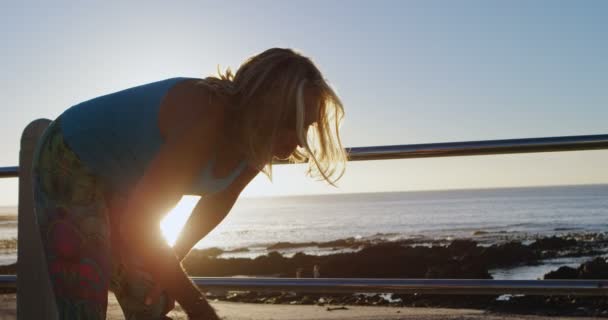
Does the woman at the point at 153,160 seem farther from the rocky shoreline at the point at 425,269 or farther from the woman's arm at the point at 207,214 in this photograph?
the rocky shoreline at the point at 425,269

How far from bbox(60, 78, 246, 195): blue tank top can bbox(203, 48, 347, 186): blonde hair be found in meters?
0.13

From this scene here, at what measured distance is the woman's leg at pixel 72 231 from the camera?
164 cm

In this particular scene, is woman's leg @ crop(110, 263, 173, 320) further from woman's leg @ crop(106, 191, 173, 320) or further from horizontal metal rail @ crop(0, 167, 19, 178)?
horizontal metal rail @ crop(0, 167, 19, 178)

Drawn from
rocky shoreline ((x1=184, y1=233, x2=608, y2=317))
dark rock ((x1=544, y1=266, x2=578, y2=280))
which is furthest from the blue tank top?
dark rock ((x1=544, y1=266, x2=578, y2=280))

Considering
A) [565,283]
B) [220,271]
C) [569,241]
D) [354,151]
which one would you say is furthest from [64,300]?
[569,241]

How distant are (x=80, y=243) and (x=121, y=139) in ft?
0.85

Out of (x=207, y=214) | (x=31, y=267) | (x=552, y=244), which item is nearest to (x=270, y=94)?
(x=207, y=214)

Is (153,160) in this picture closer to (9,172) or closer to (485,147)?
(485,147)

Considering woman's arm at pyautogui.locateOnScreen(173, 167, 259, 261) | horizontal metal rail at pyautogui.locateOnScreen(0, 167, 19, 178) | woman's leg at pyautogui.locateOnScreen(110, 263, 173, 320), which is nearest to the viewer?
woman's leg at pyautogui.locateOnScreen(110, 263, 173, 320)

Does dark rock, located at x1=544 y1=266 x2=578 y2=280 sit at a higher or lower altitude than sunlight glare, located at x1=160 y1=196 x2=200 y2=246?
lower

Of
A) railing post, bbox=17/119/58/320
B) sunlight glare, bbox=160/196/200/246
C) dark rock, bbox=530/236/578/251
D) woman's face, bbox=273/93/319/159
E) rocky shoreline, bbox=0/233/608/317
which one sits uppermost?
woman's face, bbox=273/93/319/159

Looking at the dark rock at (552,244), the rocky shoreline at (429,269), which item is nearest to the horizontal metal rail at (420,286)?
the rocky shoreline at (429,269)

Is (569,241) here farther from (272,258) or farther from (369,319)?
(369,319)

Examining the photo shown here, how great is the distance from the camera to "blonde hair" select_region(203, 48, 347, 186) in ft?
5.10
